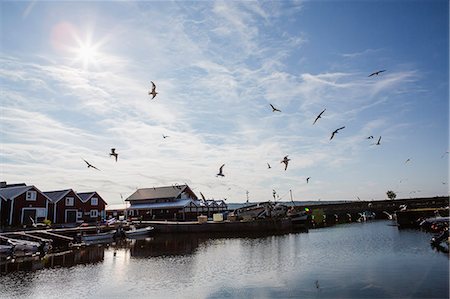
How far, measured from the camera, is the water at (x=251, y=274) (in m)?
22.0

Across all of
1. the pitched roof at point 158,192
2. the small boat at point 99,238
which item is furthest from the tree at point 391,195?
the small boat at point 99,238

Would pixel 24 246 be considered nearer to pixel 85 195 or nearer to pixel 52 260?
pixel 52 260

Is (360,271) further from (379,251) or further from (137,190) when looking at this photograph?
(137,190)

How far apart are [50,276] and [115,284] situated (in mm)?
7458

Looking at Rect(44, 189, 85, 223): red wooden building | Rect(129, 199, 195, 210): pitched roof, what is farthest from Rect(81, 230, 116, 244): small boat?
Rect(129, 199, 195, 210): pitched roof

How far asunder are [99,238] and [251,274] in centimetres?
3756

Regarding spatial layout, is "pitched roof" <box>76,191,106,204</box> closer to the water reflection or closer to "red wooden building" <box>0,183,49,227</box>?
"red wooden building" <box>0,183,49,227</box>

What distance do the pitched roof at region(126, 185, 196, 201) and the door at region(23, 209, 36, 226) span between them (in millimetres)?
30889

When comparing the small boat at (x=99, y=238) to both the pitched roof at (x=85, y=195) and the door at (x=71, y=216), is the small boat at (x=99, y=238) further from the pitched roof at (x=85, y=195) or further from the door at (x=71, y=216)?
the pitched roof at (x=85, y=195)

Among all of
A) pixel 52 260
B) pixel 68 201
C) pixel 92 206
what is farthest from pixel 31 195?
pixel 52 260

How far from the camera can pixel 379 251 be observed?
3559cm

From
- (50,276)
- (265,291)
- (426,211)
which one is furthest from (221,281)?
(426,211)

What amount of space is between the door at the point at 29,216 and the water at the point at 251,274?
2800cm

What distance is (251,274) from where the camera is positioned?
2716 centimetres
